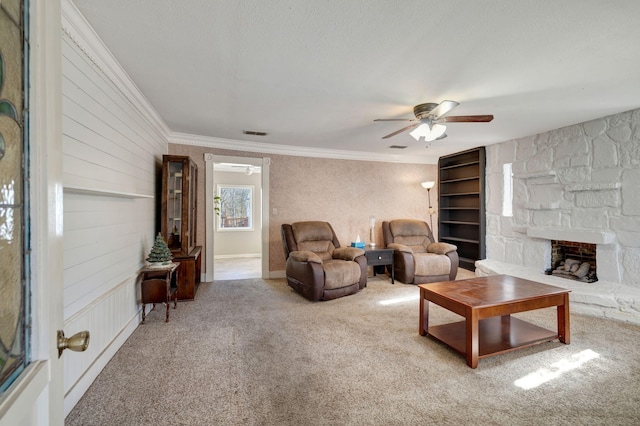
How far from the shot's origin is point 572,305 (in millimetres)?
3355

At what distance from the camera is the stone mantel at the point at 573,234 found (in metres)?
3.44

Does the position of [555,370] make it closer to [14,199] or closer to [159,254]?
[14,199]

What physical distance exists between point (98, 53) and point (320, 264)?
9.51 feet

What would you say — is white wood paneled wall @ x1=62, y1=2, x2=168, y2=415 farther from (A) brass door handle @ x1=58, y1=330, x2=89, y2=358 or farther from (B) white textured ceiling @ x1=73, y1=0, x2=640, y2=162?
(A) brass door handle @ x1=58, y1=330, x2=89, y2=358

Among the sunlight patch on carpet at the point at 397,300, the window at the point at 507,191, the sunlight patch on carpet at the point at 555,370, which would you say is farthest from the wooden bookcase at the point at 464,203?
the sunlight patch on carpet at the point at 555,370

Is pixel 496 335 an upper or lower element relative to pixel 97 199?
lower

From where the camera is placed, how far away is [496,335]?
8.46 feet

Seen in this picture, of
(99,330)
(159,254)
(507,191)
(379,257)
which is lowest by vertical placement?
(99,330)

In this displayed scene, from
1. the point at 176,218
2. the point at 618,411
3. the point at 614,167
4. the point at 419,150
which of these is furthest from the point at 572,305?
the point at 176,218

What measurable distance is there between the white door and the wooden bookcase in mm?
5725

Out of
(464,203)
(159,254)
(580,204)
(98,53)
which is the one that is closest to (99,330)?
(159,254)

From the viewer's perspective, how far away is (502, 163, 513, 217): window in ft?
15.9

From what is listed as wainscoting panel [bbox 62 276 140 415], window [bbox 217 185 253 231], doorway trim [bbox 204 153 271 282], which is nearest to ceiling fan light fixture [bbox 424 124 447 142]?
doorway trim [bbox 204 153 271 282]

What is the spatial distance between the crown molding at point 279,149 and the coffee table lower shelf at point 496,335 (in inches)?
138
